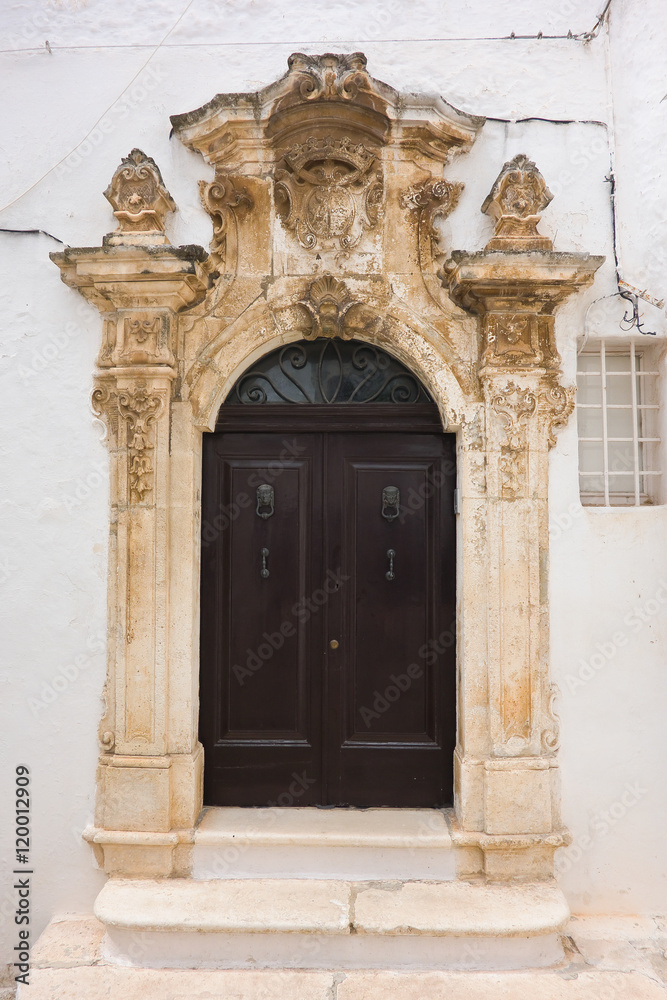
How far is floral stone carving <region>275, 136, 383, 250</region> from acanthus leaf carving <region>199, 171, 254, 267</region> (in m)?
0.21

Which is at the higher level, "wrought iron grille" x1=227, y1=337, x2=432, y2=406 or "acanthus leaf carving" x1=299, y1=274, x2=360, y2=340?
"acanthus leaf carving" x1=299, y1=274, x2=360, y2=340

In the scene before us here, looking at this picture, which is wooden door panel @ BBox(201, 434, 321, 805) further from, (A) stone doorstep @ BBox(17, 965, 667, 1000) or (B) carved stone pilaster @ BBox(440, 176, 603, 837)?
(B) carved stone pilaster @ BBox(440, 176, 603, 837)

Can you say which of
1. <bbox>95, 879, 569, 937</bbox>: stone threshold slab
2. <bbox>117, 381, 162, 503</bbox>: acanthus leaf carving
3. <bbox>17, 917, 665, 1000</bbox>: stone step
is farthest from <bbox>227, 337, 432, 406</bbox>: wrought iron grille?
<bbox>17, 917, 665, 1000</bbox>: stone step

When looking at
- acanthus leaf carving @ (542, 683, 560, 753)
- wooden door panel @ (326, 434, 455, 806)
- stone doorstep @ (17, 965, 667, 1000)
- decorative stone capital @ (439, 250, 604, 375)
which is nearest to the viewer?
stone doorstep @ (17, 965, 667, 1000)

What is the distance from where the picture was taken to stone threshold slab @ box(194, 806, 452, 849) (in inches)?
143

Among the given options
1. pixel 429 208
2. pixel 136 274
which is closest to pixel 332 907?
pixel 136 274

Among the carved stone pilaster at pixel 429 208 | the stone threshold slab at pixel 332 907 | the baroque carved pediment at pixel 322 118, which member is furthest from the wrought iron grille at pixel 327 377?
the stone threshold slab at pixel 332 907

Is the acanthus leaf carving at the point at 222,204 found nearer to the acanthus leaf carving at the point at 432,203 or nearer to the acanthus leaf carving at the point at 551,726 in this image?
the acanthus leaf carving at the point at 432,203

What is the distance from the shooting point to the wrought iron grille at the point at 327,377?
4008 millimetres

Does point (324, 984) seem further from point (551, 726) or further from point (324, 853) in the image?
point (551, 726)

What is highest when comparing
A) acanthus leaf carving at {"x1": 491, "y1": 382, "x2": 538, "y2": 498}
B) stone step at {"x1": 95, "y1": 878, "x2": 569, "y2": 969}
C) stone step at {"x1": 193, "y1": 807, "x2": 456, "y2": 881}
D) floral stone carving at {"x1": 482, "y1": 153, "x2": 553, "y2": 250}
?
floral stone carving at {"x1": 482, "y1": 153, "x2": 553, "y2": 250}

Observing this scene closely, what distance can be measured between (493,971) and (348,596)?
1955mm

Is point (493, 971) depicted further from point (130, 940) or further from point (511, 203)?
point (511, 203)

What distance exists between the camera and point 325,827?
3.72m
